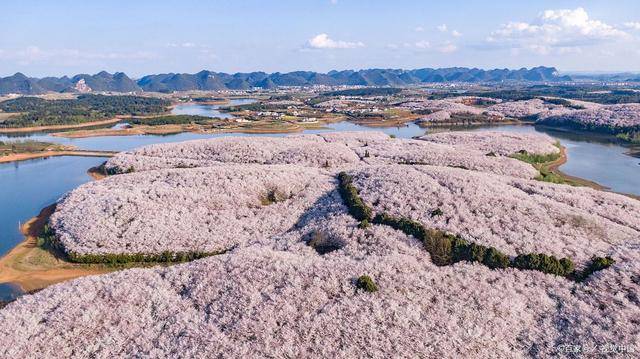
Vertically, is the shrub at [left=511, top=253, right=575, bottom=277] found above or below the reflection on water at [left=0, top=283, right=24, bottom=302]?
above

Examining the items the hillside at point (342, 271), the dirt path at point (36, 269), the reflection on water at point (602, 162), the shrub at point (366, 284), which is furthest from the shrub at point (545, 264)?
the reflection on water at point (602, 162)

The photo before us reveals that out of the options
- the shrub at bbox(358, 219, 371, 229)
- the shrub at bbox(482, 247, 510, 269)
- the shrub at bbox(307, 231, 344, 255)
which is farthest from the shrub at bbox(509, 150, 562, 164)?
the shrub at bbox(307, 231, 344, 255)

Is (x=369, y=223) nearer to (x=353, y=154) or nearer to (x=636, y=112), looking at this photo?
(x=353, y=154)

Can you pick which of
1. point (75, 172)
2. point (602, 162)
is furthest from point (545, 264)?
point (75, 172)

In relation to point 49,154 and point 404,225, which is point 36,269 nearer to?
point 404,225

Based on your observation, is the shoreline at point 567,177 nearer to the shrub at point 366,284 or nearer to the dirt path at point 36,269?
the shrub at point 366,284

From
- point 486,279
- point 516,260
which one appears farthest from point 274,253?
point 516,260

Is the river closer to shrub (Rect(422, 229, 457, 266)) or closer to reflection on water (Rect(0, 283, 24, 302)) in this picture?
reflection on water (Rect(0, 283, 24, 302))
